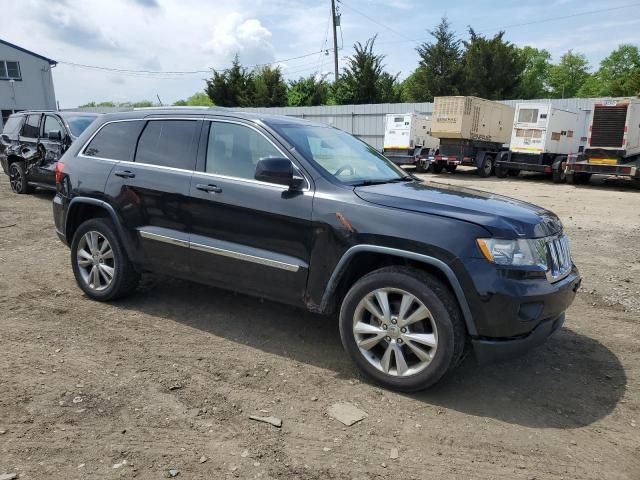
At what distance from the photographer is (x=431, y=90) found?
38.5 m

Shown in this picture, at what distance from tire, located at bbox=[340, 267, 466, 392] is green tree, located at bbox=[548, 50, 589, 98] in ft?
265

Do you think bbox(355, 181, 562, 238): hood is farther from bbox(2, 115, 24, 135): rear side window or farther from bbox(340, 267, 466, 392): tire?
bbox(2, 115, 24, 135): rear side window

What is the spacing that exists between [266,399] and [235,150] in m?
1.98

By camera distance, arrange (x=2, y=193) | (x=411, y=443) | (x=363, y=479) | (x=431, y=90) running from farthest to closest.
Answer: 1. (x=431, y=90)
2. (x=2, y=193)
3. (x=411, y=443)
4. (x=363, y=479)

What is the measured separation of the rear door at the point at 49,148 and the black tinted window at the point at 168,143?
685 cm

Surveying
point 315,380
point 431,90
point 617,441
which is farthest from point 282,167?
point 431,90

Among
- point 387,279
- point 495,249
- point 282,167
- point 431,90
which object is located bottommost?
point 387,279

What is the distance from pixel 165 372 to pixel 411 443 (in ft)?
5.85

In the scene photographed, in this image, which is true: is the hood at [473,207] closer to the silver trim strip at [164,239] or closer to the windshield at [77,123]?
the silver trim strip at [164,239]

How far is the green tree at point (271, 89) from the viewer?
1543 inches

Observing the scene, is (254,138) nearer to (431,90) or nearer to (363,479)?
(363,479)

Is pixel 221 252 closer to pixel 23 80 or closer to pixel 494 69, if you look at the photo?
pixel 494 69

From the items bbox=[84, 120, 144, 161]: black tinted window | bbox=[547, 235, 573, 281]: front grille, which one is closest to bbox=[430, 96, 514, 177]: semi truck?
bbox=[84, 120, 144, 161]: black tinted window

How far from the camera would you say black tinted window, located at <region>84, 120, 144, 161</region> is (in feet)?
15.4
